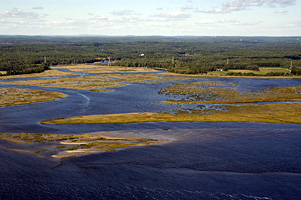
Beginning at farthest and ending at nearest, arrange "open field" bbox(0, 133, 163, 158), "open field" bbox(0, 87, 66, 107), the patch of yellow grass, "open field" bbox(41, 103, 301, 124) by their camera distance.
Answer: the patch of yellow grass → "open field" bbox(0, 87, 66, 107) → "open field" bbox(41, 103, 301, 124) → "open field" bbox(0, 133, 163, 158)

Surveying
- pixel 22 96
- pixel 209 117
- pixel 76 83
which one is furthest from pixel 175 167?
pixel 76 83

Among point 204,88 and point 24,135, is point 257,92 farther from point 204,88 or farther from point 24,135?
point 24,135

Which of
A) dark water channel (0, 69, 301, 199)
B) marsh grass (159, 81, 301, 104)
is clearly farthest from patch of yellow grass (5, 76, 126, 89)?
dark water channel (0, 69, 301, 199)

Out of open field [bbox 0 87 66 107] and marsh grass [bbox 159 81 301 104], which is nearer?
open field [bbox 0 87 66 107]

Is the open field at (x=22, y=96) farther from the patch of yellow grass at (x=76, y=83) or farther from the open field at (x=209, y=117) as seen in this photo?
the open field at (x=209, y=117)

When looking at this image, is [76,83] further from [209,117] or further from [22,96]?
[209,117]

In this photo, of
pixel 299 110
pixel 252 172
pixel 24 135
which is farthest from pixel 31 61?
pixel 252 172

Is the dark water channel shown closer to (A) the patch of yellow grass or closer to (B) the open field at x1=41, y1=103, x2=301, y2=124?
(B) the open field at x1=41, y1=103, x2=301, y2=124
